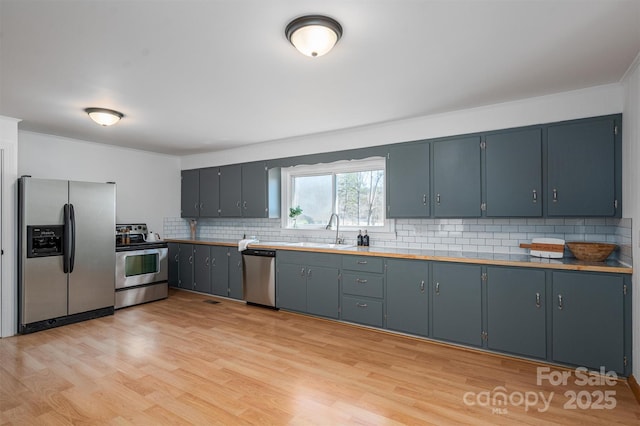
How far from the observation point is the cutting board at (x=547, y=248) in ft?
10.1

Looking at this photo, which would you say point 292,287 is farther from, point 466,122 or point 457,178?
point 466,122

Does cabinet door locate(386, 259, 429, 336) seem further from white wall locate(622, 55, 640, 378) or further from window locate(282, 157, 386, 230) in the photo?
white wall locate(622, 55, 640, 378)

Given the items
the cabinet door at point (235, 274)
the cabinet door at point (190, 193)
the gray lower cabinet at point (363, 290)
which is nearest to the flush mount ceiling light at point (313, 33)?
the gray lower cabinet at point (363, 290)

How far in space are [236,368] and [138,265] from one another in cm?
293

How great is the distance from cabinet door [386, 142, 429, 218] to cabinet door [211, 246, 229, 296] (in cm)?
273

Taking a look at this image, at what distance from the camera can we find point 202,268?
5.59 m

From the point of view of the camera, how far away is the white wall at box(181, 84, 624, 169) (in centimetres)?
304

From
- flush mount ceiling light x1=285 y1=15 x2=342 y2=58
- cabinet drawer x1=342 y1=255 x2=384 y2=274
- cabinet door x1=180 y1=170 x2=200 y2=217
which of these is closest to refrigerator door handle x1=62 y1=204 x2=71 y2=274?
cabinet door x1=180 y1=170 x2=200 y2=217

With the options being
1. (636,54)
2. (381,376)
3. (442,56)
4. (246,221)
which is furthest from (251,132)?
(636,54)

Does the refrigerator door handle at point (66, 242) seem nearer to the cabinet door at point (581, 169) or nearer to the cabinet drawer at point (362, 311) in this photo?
the cabinet drawer at point (362, 311)

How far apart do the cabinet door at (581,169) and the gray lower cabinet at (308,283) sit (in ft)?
7.78

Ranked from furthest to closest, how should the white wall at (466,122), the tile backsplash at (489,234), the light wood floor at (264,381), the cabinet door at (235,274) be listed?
the cabinet door at (235,274)
the tile backsplash at (489,234)
the white wall at (466,122)
the light wood floor at (264,381)

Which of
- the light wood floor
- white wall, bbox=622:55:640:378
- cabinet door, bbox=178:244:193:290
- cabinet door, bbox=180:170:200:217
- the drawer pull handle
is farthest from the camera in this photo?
cabinet door, bbox=180:170:200:217

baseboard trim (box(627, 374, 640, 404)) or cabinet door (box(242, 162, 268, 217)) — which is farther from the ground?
cabinet door (box(242, 162, 268, 217))
